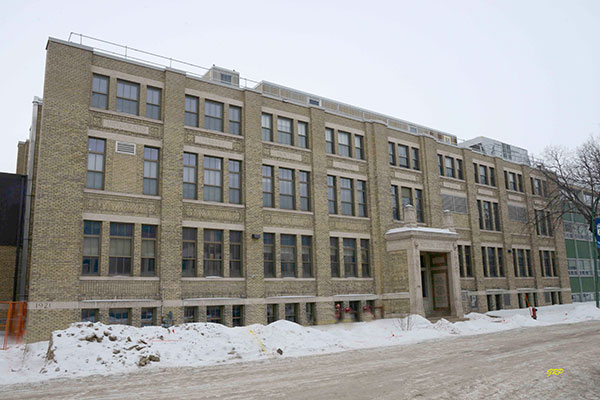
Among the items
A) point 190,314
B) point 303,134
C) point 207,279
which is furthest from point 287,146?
point 190,314

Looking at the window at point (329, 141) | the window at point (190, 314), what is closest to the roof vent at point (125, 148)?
the window at point (190, 314)

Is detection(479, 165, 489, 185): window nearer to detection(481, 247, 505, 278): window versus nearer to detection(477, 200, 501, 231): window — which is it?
detection(477, 200, 501, 231): window

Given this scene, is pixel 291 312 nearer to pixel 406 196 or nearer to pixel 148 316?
pixel 148 316

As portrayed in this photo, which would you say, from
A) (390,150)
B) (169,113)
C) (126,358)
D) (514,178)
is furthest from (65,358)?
(514,178)

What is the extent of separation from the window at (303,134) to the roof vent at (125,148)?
1006cm

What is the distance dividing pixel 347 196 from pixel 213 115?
32.5 ft

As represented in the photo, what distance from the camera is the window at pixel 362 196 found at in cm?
3144

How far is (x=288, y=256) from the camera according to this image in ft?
90.1

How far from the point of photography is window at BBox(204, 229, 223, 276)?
24422 millimetres

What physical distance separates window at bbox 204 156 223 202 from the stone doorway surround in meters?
11.6

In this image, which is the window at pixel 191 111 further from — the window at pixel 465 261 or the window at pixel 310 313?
the window at pixel 465 261

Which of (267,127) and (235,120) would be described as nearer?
Answer: (235,120)

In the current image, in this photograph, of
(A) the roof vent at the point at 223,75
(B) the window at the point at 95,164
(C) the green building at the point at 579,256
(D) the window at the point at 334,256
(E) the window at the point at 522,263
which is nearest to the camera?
(B) the window at the point at 95,164

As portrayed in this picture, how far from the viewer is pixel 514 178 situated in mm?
44000
